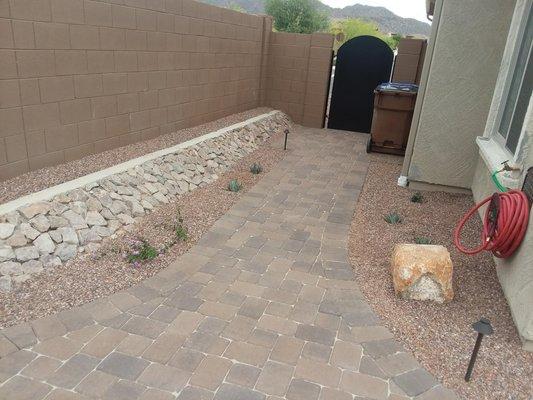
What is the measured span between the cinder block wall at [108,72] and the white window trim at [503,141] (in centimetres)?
462

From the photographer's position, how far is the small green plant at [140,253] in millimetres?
3977

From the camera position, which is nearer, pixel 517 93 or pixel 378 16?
pixel 517 93

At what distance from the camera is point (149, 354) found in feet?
9.59

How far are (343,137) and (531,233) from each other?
273 inches

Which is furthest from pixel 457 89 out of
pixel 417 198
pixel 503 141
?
pixel 417 198

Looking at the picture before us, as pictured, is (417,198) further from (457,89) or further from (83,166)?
(83,166)

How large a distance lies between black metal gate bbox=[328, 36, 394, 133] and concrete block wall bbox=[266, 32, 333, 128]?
339mm

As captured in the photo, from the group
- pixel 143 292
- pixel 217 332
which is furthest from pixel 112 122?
pixel 217 332

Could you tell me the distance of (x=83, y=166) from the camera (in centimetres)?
520

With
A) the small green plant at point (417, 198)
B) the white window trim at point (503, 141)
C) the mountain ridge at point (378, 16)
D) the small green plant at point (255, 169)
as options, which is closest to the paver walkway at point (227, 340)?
the white window trim at point (503, 141)

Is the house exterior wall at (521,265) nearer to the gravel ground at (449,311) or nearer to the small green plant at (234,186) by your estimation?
the gravel ground at (449,311)

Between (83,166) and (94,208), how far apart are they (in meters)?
0.98

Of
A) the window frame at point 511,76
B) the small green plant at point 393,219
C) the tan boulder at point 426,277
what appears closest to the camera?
the tan boulder at point 426,277

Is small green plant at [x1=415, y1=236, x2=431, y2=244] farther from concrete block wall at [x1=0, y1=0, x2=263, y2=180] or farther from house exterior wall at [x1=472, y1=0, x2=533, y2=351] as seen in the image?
concrete block wall at [x1=0, y1=0, x2=263, y2=180]
